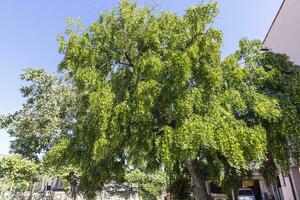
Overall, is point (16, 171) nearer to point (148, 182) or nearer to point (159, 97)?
point (159, 97)

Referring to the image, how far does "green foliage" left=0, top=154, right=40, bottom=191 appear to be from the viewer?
12.8m

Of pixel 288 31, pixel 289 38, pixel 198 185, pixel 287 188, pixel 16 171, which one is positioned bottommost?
pixel 198 185

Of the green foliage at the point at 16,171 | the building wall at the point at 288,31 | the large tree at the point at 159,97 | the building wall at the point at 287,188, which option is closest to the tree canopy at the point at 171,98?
the large tree at the point at 159,97

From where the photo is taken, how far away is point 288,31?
13.7 m

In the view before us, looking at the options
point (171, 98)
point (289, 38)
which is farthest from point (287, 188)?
point (171, 98)

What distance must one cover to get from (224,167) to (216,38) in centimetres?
539

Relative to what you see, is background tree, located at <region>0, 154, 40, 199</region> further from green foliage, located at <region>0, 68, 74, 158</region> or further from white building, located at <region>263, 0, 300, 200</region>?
white building, located at <region>263, 0, 300, 200</region>

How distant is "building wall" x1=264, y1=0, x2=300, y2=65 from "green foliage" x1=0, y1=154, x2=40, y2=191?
14960mm

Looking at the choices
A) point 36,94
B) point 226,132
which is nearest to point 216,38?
point 226,132


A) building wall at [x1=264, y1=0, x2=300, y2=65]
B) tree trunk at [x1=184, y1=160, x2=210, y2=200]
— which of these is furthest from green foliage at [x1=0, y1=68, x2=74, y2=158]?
building wall at [x1=264, y1=0, x2=300, y2=65]

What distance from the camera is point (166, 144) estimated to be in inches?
271

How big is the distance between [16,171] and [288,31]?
16.0 metres

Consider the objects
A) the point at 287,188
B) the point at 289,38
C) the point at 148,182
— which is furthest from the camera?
the point at 148,182

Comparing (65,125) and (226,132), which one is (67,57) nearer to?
(226,132)
